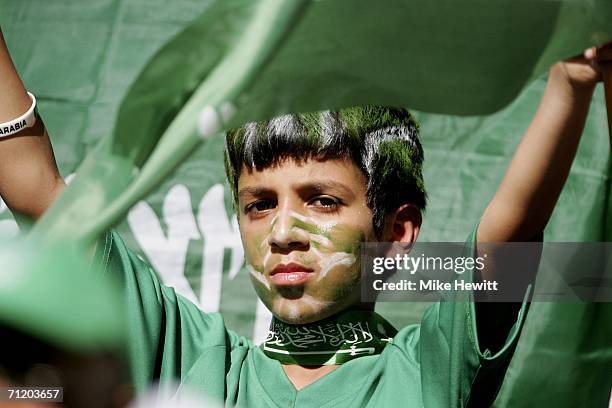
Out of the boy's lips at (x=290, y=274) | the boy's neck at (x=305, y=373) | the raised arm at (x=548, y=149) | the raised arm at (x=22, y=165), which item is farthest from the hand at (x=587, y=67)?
the raised arm at (x=22, y=165)

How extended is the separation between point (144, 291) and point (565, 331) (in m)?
0.82

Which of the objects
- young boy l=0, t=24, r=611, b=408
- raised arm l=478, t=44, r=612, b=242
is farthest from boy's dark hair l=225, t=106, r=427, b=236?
raised arm l=478, t=44, r=612, b=242

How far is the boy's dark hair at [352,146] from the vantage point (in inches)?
54.9

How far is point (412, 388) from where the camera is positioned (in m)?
1.36

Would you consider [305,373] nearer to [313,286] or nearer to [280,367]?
[280,367]

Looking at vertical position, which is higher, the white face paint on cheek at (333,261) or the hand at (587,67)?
the hand at (587,67)

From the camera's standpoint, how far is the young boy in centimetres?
131

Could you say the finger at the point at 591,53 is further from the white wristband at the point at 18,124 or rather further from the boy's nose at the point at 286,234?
the white wristband at the point at 18,124

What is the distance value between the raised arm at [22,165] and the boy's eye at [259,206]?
26 cm

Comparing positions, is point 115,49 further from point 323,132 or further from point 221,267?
point 323,132

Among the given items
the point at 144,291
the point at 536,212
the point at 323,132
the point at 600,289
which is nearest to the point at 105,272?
the point at 144,291

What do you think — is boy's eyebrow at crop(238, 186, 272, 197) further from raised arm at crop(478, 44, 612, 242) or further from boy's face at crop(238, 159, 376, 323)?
raised arm at crop(478, 44, 612, 242)

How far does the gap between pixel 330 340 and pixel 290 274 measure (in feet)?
0.42

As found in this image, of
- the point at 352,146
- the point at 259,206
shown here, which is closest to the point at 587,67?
the point at 352,146
